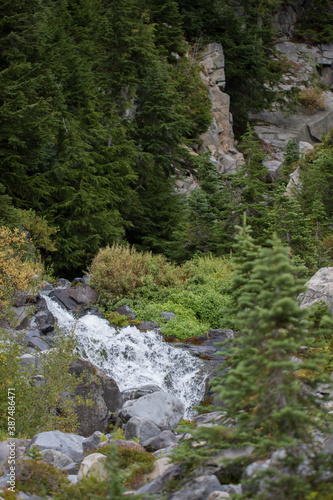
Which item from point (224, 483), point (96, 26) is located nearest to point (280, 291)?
point (224, 483)

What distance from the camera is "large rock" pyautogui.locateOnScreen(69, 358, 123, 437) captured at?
6.76 metres

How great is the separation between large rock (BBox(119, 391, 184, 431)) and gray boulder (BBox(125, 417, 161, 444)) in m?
0.16

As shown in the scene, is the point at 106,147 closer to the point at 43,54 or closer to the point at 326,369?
the point at 43,54

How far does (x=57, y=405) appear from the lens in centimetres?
605

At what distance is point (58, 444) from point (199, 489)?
97.0 inches

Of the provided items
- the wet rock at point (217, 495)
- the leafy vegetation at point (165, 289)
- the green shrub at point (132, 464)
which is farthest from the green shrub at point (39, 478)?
the leafy vegetation at point (165, 289)

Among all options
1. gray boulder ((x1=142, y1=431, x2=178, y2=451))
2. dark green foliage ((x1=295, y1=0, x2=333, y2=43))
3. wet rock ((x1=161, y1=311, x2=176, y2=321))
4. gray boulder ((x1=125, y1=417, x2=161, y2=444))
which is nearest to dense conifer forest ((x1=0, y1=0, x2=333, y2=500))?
wet rock ((x1=161, y1=311, x2=176, y2=321))

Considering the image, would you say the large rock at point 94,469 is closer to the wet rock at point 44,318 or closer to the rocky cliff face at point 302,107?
the wet rock at point 44,318

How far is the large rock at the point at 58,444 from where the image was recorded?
195 inches

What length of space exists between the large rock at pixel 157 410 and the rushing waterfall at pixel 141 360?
5.85 ft

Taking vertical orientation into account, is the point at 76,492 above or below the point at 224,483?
below

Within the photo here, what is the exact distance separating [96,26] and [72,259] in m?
13.8

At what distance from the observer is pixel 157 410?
6629 mm

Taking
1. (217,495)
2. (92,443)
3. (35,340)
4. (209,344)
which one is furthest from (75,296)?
(217,495)
